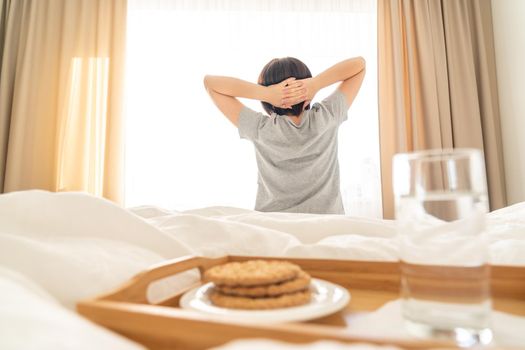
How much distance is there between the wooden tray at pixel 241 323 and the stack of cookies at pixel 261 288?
0.04 meters

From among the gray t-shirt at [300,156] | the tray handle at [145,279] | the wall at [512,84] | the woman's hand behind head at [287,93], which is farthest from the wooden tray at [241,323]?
the wall at [512,84]

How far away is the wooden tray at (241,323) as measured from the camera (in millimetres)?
259

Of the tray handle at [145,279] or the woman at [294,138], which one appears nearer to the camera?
the tray handle at [145,279]

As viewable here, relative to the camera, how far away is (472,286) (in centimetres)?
34

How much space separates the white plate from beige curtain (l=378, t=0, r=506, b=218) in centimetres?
261

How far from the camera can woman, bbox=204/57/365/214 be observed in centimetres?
167

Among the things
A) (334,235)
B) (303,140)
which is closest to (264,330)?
(334,235)

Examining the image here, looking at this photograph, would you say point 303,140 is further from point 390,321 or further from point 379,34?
point 379,34

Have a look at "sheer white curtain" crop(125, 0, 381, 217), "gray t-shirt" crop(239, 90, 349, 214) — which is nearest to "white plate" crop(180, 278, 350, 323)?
"gray t-shirt" crop(239, 90, 349, 214)

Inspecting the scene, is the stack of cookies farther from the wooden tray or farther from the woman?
the woman

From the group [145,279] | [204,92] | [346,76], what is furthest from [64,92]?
[145,279]

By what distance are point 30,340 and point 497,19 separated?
378 cm

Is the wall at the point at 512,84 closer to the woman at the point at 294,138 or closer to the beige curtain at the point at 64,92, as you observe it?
the woman at the point at 294,138

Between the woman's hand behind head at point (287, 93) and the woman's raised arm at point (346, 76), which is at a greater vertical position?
the woman's raised arm at point (346, 76)
